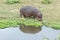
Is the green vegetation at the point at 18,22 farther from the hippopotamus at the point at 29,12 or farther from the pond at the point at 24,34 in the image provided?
the hippopotamus at the point at 29,12

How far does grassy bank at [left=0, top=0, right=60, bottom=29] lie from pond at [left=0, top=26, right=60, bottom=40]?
552 millimetres

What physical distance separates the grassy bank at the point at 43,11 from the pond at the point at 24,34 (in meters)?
0.55

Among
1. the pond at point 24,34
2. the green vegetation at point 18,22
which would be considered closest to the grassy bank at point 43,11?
the green vegetation at point 18,22

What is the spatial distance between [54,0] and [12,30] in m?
5.22

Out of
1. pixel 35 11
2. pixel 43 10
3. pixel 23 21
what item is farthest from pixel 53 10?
pixel 23 21

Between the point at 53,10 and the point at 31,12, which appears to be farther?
the point at 53,10

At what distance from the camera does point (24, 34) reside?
10.3 metres

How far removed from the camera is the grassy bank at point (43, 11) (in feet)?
37.7

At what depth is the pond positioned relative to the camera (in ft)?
32.4

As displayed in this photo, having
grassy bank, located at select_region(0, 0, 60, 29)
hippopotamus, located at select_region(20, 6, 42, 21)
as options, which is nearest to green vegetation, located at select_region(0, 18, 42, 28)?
grassy bank, located at select_region(0, 0, 60, 29)

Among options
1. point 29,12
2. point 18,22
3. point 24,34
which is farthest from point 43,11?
point 24,34

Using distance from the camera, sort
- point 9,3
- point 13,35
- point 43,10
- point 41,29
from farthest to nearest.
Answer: point 9,3, point 43,10, point 41,29, point 13,35

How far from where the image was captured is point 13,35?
33.3ft

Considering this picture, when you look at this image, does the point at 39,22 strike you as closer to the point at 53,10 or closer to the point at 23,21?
the point at 23,21
